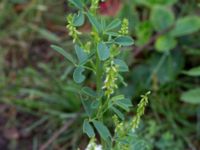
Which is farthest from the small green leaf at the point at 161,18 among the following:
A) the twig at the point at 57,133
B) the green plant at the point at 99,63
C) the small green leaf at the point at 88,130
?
the small green leaf at the point at 88,130

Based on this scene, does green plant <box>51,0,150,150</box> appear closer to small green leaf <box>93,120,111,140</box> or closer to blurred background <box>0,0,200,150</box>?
small green leaf <box>93,120,111,140</box>

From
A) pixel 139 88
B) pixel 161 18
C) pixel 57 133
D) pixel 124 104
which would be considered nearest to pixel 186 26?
pixel 161 18

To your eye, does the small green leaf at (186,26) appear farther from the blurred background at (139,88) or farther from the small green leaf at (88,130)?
the small green leaf at (88,130)

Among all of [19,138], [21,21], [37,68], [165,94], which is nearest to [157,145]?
[165,94]

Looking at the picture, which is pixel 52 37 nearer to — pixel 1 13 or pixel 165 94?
pixel 1 13

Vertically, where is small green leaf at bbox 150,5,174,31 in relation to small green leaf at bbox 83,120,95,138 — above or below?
below

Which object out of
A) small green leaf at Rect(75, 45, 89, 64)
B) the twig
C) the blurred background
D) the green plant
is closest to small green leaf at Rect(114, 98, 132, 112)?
the green plant

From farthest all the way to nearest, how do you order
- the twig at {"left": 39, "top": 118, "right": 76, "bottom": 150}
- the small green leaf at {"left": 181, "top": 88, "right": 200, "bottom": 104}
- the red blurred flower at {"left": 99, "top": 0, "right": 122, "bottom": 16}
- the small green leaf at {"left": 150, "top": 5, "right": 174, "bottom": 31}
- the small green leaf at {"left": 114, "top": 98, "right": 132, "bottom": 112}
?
1. the red blurred flower at {"left": 99, "top": 0, "right": 122, "bottom": 16}
2. the small green leaf at {"left": 150, "top": 5, "right": 174, "bottom": 31}
3. the twig at {"left": 39, "top": 118, "right": 76, "bottom": 150}
4. the small green leaf at {"left": 181, "top": 88, "right": 200, "bottom": 104}
5. the small green leaf at {"left": 114, "top": 98, "right": 132, "bottom": 112}
